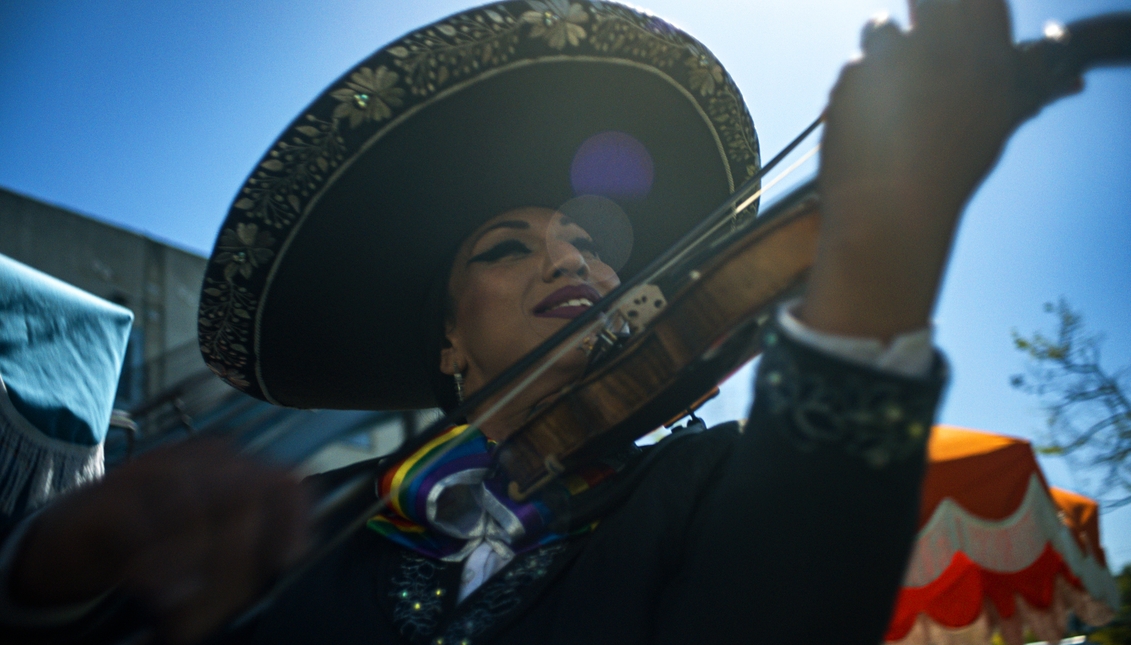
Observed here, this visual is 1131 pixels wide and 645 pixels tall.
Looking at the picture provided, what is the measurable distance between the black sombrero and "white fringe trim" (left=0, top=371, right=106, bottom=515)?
578 millimetres

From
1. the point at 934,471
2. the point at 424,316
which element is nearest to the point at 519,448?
the point at 424,316

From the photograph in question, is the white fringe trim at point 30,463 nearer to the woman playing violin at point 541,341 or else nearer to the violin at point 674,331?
the woman playing violin at point 541,341

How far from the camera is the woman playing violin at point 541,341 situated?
755 mm

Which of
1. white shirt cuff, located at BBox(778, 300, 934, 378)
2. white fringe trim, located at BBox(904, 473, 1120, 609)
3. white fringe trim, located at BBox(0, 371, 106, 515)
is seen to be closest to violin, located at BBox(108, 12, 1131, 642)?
white shirt cuff, located at BBox(778, 300, 934, 378)

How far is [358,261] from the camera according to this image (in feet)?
6.41

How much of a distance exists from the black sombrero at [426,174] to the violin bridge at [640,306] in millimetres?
697

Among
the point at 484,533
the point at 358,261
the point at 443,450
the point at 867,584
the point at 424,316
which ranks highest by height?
the point at 867,584

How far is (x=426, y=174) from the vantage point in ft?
6.13

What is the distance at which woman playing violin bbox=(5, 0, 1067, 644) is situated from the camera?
2.48ft

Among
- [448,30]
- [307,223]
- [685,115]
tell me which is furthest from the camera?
[685,115]

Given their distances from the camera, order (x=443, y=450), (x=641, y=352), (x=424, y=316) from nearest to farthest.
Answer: (x=641, y=352), (x=443, y=450), (x=424, y=316)

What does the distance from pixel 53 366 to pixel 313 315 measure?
3.48 ft

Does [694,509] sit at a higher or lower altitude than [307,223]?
lower

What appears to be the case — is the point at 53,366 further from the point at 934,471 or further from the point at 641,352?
the point at 934,471
